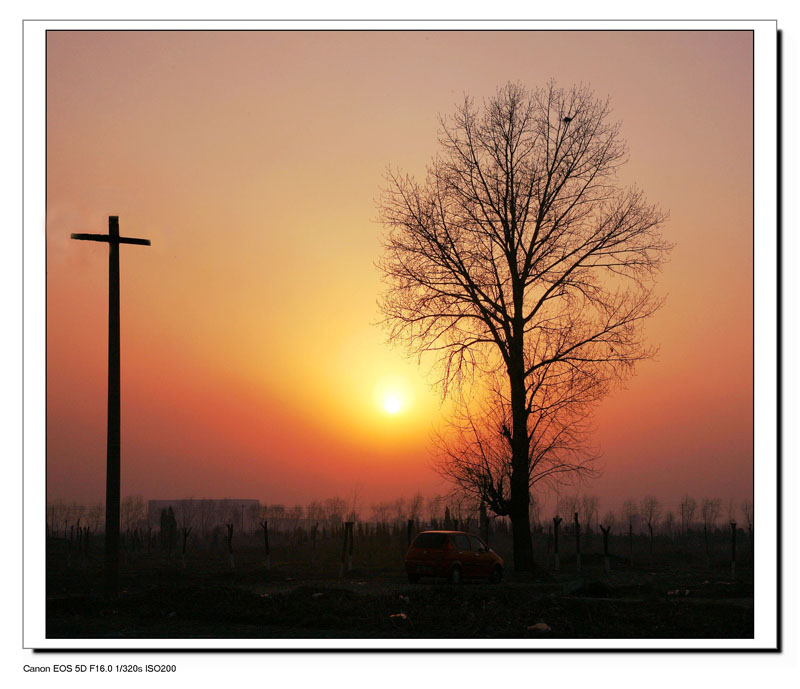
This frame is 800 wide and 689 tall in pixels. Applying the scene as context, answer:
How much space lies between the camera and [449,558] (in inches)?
1014

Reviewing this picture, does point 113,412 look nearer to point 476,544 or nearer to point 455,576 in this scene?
point 455,576

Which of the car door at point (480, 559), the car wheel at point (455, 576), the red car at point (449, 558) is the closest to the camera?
the car wheel at point (455, 576)

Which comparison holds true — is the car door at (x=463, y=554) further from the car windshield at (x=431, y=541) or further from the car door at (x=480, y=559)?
the car windshield at (x=431, y=541)

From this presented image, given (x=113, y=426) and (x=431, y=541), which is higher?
(x=113, y=426)

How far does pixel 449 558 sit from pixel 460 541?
0.76m

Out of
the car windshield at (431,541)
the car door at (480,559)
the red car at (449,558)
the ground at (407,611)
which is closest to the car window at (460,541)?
the red car at (449,558)

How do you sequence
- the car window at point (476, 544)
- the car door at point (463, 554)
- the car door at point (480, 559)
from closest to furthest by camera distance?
the car door at point (463, 554) → the car door at point (480, 559) → the car window at point (476, 544)

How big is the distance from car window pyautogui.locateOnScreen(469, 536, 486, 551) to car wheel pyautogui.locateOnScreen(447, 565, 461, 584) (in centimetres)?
103

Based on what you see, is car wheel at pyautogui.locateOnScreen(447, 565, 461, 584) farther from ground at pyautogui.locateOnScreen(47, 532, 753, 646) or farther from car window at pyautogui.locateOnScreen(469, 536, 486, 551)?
car window at pyautogui.locateOnScreen(469, 536, 486, 551)

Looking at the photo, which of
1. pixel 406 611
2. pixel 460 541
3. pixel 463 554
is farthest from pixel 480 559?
pixel 406 611

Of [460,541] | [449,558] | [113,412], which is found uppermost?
[113,412]
